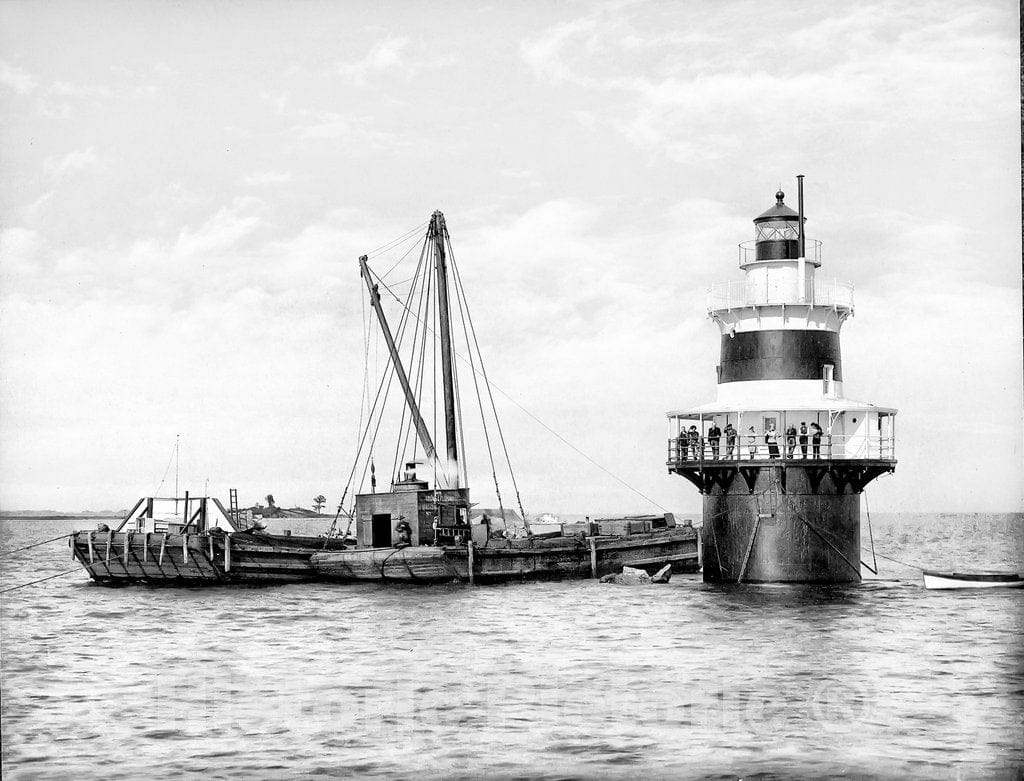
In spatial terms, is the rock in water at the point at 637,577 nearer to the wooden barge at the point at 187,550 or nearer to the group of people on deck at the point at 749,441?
the group of people on deck at the point at 749,441

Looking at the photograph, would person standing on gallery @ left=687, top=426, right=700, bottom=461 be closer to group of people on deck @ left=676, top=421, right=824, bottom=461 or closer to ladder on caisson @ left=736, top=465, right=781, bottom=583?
group of people on deck @ left=676, top=421, right=824, bottom=461

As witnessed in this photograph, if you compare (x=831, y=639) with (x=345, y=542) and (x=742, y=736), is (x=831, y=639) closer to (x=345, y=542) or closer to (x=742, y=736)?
(x=742, y=736)

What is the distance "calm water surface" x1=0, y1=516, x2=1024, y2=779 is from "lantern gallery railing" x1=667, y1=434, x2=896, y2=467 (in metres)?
4.46

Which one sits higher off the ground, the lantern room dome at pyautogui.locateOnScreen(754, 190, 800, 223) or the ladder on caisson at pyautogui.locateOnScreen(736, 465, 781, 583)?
the lantern room dome at pyautogui.locateOnScreen(754, 190, 800, 223)

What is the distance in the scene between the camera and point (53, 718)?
25891 millimetres

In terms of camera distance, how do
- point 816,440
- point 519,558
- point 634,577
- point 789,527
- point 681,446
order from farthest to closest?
point 519,558
point 634,577
point 681,446
point 816,440
point 789,527

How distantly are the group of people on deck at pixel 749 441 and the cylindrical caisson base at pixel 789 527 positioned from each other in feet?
2.21

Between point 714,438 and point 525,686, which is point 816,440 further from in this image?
point 525,686

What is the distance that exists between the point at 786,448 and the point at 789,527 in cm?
265

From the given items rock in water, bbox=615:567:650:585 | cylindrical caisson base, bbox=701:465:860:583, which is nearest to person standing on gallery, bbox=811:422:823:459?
cylindrical caisson base, bbox=701:465:860:583

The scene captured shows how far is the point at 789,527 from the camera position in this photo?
44.1 meters

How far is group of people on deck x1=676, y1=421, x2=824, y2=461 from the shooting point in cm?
4419

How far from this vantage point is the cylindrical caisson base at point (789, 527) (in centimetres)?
4400

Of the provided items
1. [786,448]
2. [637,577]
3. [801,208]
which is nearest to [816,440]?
[786,448]
